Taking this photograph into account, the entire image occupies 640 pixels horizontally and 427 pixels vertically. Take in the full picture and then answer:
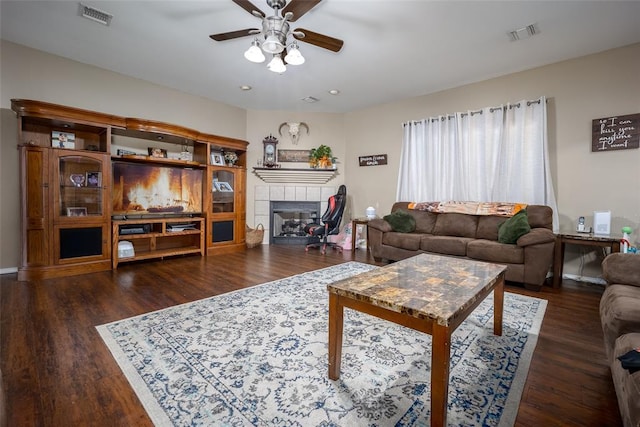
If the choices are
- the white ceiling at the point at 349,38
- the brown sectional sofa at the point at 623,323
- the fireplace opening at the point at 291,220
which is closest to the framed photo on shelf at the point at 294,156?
the fireplace opening at the point at 291,220

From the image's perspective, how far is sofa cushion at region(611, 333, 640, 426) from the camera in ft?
3.06

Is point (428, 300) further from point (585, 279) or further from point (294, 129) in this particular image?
point (294, 129)

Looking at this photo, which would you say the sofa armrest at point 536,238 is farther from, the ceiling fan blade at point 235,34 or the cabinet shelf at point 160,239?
the cabinet shelf at point 160,239

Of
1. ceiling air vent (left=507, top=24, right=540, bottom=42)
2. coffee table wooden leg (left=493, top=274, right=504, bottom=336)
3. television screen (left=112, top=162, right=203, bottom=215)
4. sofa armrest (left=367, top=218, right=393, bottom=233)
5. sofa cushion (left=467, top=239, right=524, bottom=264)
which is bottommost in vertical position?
coffee table wooden leg (left=493, top=274, right=504, bottom=336)

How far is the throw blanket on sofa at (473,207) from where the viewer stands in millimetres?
3762

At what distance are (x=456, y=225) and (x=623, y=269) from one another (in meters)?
2.36

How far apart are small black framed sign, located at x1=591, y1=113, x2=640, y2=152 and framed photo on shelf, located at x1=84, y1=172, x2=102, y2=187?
6.11m

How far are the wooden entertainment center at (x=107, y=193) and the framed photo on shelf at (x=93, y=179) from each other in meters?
0.01

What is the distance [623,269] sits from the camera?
1.87 meters

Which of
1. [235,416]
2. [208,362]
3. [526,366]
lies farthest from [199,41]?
[526,366]

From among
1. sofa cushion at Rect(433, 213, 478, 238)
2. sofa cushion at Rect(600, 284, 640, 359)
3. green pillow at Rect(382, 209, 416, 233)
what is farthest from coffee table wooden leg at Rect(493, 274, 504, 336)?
green pillow at Rect(382, 209, 416, 233)

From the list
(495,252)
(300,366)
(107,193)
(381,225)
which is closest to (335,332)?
(300,366)

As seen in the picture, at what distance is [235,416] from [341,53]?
3.65 metres

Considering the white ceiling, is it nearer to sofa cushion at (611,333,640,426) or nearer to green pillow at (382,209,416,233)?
green pillow at (382,209,416,233)
